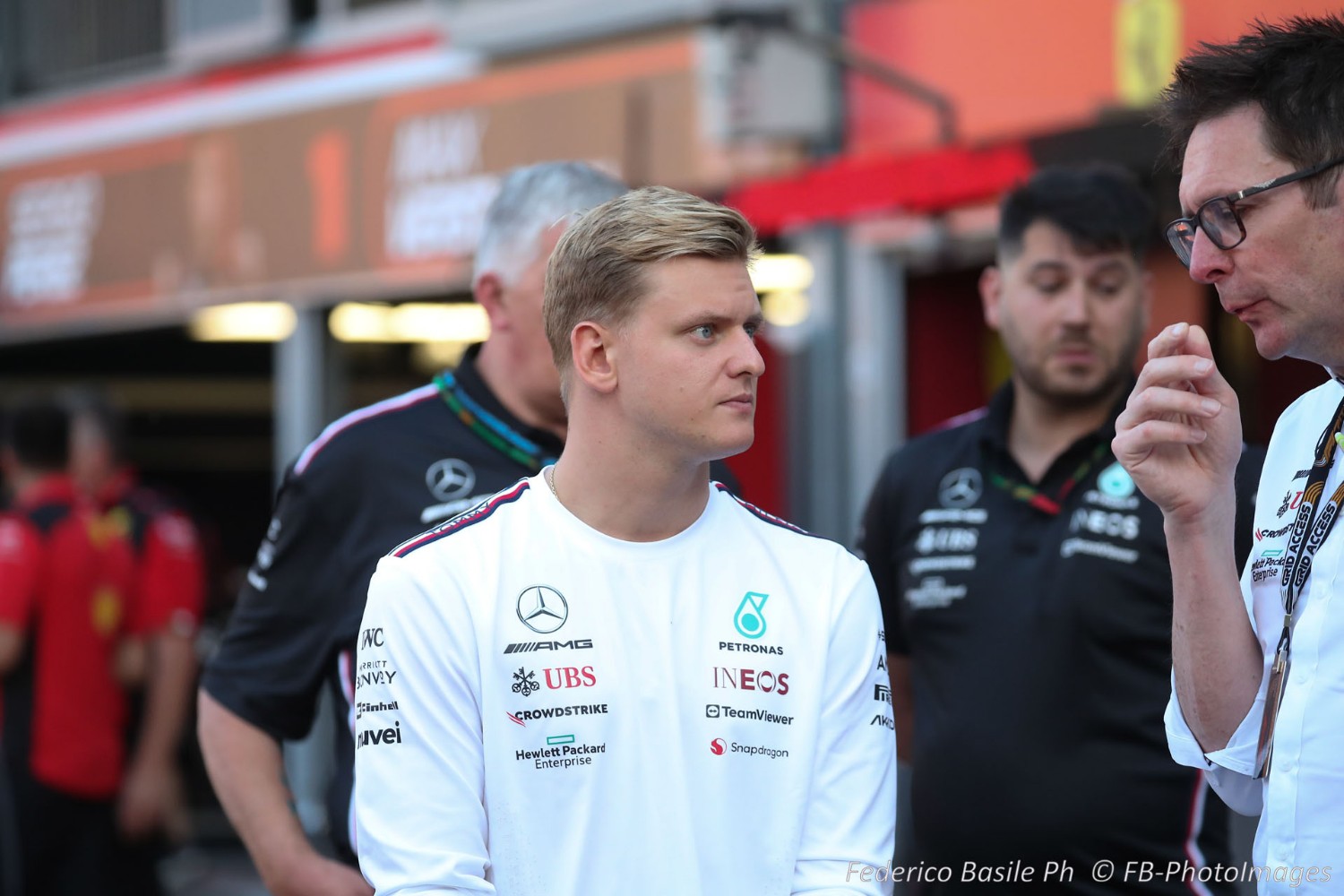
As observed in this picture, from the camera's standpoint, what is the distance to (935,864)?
10.4 feet

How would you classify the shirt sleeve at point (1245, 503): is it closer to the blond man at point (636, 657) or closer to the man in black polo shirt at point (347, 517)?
the blond man at point (636, 657)

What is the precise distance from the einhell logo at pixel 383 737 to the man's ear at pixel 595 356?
0.54 metres

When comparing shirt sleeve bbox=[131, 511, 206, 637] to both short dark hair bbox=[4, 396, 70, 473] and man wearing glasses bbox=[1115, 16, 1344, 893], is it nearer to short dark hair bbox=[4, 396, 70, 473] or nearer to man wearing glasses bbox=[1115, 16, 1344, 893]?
short dark hair bbox=[4, 396, 70, 473]

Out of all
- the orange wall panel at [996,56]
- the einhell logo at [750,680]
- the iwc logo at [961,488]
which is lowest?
the einhell logo at [750,680]

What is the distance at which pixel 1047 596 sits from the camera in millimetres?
3064

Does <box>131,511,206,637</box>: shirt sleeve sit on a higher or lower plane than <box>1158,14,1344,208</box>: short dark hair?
lower

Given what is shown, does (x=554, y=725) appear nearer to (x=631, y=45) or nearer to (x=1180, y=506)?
(x=1180, y=506)

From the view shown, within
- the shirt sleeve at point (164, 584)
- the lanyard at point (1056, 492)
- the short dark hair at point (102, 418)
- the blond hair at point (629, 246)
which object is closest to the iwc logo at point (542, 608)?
the blond hair at point (629, 246)

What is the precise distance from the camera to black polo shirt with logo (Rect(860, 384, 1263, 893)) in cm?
294

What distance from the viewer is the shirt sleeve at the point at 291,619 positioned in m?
2.96

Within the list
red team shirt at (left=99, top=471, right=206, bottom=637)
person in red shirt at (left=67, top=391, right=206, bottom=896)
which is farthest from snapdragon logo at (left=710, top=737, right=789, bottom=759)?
red team shirt at (left=99, top=471, right=206, bottom=637)

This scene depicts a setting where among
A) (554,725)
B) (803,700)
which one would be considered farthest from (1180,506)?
(554,725)

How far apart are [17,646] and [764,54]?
350 centimetres

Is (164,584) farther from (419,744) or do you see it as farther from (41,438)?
(419,744)
